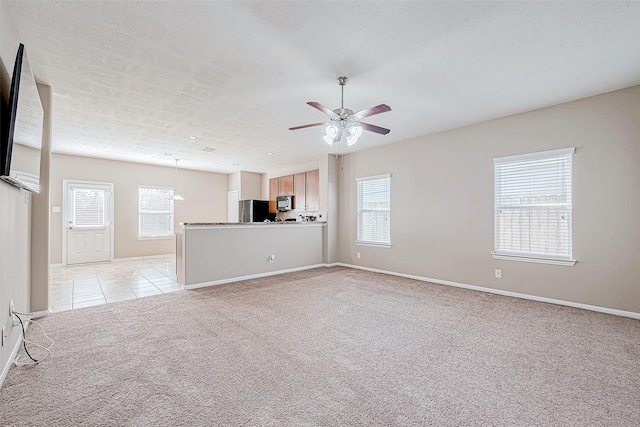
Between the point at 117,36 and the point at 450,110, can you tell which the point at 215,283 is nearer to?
the point at 117,36

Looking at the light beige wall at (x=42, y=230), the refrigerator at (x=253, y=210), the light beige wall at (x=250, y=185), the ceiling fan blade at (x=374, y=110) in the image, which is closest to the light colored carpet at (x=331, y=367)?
the light beige wall at (x=42, y=230)

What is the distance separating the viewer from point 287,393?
6.26 feet

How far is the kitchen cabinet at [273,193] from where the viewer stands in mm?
8562

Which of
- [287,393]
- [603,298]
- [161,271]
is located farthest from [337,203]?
[287,393]

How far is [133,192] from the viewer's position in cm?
763

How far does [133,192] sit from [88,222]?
1.22 metres

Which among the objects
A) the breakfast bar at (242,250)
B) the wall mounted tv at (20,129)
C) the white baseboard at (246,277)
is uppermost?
the wall mounted tv at (20,129)

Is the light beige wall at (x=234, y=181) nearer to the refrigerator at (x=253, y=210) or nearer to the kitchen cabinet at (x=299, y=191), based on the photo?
the refrigerator at (x=253, y=210)

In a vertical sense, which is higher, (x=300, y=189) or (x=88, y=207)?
(x=300, y=189)

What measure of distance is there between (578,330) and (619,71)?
8.97 feet

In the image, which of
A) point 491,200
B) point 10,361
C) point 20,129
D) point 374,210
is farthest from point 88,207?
point 491,200

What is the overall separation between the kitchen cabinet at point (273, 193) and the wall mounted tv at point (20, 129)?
6166 millimetres

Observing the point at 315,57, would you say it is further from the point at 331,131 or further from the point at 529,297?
the point at 529,297

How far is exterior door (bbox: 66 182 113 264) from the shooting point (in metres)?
6.77
